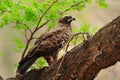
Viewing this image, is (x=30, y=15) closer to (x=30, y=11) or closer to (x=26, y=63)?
(x=30, y=11)

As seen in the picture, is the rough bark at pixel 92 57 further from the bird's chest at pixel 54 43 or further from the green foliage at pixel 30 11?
the green foliage at pixel 30 11

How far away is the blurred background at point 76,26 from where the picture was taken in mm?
4938

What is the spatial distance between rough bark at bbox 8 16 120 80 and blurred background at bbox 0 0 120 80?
2808mm

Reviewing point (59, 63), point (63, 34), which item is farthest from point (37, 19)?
point (59, 63)

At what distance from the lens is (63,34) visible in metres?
2.24

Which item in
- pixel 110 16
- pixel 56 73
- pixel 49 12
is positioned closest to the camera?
pixel 56 73

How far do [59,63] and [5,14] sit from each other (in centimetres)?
80

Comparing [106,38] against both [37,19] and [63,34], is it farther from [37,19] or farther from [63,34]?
[37,19]

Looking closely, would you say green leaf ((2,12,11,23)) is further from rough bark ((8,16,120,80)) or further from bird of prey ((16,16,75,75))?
rough bark ((8,16,120,80))

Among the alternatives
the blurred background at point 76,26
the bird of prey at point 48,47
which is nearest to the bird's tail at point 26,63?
the bird of prey at point 48,47

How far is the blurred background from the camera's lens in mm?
4938

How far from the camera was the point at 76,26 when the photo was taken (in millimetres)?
5430

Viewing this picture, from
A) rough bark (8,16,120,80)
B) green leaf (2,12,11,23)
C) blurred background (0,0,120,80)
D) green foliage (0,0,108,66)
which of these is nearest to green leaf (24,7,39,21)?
green foliage (0,0,108,66)

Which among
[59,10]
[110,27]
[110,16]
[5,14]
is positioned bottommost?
[110,16]
